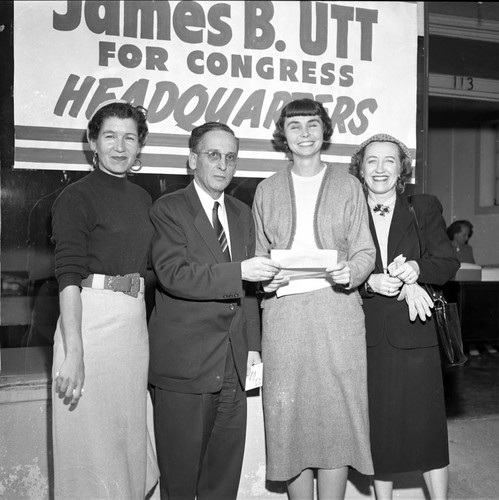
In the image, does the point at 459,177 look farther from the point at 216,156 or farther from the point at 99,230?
the point at 99,230

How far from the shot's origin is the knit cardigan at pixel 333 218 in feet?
9.73

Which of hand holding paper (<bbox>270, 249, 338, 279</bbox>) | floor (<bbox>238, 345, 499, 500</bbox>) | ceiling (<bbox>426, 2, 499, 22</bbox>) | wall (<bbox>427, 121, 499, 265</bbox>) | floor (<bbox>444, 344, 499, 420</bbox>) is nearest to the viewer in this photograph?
hand holding paper (<bbox>270, 249, 338, 279</bbox>)

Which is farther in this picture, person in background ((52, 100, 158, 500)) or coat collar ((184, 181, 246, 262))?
coat collar ((184, 181, 246, 262))

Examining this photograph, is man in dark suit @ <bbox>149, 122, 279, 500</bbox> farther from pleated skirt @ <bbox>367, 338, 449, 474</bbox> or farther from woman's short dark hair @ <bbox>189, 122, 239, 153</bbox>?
pleated skirt @ <bbox>367, 338, 449, 474</bbox>

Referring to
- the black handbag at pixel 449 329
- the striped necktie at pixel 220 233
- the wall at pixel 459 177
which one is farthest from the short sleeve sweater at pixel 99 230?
the wall at pixel 459 177

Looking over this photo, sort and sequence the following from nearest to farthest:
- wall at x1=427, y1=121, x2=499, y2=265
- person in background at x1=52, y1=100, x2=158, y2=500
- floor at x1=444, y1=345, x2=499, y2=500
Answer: person in background at x1=52, y1=100, x2=158, y2=500 → floor at x1=444, y1=345, x2=499, y2=500 → wall at x1=427, y1=121, x2=499, y2=265

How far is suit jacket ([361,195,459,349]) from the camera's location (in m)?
3.04

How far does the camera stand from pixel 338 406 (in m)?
2.89

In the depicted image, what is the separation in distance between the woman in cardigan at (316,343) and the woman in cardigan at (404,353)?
144 millimetres

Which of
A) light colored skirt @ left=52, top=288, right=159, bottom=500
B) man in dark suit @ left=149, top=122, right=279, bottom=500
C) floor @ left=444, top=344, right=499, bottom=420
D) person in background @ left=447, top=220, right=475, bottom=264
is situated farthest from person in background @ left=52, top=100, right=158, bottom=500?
person in background @ left=447, top=220, right=475, bottom=264

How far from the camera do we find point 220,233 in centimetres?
292

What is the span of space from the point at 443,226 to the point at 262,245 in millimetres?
1011

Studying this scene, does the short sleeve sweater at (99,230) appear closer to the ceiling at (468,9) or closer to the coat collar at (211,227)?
the coat collar at (211,227)

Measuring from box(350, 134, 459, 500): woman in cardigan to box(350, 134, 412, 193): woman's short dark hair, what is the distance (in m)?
0.07
